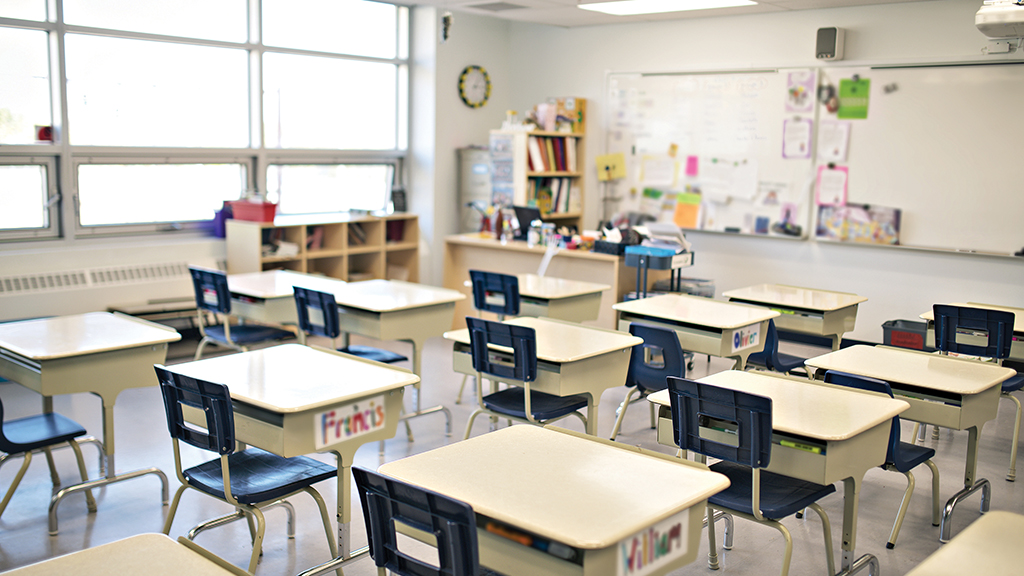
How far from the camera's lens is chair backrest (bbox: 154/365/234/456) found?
2773 millimetres

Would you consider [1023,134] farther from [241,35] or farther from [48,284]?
[48,284]

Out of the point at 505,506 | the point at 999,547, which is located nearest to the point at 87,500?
the point at 505,506

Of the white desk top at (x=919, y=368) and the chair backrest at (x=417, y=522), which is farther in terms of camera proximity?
the white desk top at (x=919, y=368)

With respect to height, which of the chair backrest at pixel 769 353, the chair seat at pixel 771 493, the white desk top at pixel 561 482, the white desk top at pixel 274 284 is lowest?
the chair seat at pixel 771 493

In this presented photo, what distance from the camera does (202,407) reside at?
→ 9.36ft

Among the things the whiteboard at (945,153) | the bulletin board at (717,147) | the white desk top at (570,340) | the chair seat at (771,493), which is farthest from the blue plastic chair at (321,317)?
the whiteboard at (945,153)

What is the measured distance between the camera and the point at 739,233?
7.40m

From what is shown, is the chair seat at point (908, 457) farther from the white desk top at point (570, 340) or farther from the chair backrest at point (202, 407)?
the chair backrest at point (202, 407)

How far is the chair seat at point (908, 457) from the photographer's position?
320 centimetres

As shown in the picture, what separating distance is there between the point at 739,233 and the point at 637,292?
59.2 inches

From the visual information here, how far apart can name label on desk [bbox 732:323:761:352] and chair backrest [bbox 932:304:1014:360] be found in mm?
978

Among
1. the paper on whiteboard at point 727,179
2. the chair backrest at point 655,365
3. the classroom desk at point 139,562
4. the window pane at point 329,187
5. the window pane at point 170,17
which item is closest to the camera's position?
the classroom desk at point 139,562

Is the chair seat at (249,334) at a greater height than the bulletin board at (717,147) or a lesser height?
lesser

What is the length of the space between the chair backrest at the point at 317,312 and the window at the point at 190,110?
8.22 ft
